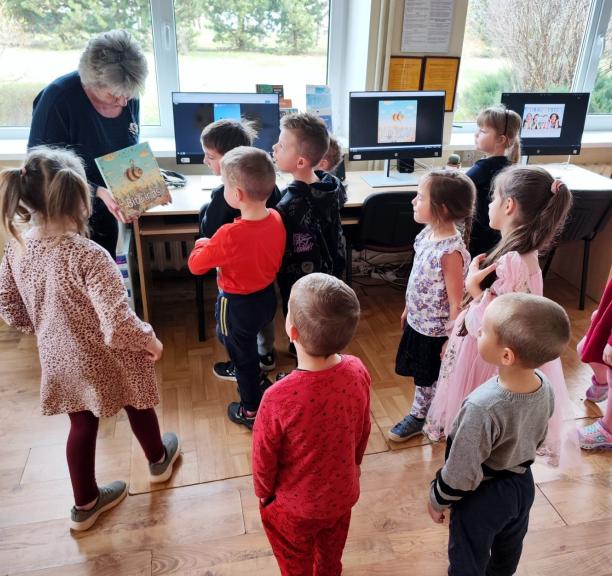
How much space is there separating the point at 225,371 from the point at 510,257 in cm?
141

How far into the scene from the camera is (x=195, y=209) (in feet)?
8.05

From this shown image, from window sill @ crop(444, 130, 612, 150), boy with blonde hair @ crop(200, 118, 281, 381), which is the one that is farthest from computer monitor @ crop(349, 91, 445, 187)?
boy with blonde hair @ crop(200, 118, 281, 381)

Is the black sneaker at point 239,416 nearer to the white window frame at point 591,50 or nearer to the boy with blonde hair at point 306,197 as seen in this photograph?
the boy with blonde hair at point 306,197

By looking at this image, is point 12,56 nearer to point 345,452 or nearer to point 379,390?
point 379,390

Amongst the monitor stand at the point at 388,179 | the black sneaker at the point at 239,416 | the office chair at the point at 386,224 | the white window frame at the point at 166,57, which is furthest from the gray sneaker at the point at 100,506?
the white window frame at the point at 166,57

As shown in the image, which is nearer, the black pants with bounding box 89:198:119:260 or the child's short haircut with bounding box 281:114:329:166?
the child's short haircut with bounding box 281:114:329:166

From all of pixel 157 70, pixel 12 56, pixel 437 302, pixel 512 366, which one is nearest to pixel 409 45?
pixel 157 70

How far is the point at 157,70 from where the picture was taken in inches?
120

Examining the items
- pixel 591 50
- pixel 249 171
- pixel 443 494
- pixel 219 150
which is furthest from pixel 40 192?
pixel 591 50

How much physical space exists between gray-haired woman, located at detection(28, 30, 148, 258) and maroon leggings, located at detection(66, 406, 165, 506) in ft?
2.80

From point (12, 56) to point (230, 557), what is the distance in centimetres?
278

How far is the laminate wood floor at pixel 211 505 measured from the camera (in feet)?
5.20

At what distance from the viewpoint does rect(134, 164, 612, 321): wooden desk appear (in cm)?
247

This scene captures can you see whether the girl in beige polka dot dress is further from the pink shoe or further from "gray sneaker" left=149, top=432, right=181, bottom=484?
the pink shoe
